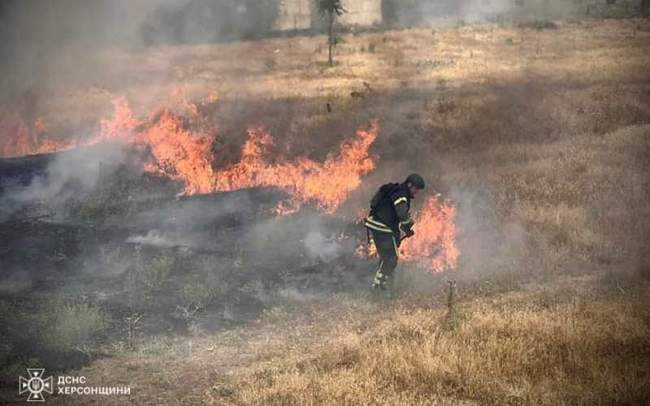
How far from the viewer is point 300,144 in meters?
15.4

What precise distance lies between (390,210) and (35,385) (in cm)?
476

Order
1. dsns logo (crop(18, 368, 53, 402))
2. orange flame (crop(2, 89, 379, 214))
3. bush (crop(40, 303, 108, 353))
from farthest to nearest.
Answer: orange flame (crop(2, 89, 379, 214))
bush (crop(40, 303, 108, 353))
dsns logo (crop(18, 368, 53, 402))

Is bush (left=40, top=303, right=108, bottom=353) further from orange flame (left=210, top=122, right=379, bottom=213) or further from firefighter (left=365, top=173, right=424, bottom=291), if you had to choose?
orange flame (left=210, top=122, right=379, bottom=213)

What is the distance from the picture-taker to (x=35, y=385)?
230 inches

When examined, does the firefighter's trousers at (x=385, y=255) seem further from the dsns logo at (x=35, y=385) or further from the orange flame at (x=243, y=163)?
the dsns logo at (x=35, y=385)

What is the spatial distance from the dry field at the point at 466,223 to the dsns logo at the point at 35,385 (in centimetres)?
45

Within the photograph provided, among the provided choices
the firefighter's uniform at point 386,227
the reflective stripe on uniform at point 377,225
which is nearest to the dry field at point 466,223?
the firefighter's uniform at point 386,227

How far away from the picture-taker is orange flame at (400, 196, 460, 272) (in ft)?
30.5

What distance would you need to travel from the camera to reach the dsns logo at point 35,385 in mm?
5645

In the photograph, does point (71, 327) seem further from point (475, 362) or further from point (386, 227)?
point (475, 362)

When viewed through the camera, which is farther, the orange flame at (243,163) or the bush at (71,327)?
the orange flame at (243,163)

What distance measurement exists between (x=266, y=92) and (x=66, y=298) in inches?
583

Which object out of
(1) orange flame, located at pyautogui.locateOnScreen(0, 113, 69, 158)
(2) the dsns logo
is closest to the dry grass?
(2) the dsns logo

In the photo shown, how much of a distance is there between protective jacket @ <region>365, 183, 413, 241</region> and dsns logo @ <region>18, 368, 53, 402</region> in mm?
4404
